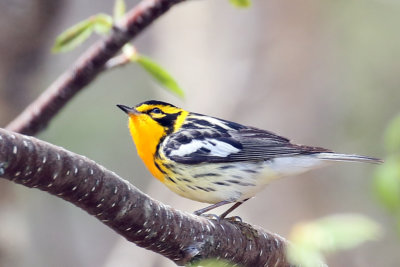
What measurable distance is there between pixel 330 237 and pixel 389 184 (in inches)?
25.0

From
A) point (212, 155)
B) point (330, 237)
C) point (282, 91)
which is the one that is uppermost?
point (282, 91)

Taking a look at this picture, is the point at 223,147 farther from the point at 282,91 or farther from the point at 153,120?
the point at 282,91

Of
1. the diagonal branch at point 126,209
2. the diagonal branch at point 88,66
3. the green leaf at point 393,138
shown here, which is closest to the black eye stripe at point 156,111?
the diagonal branch at point 88,66

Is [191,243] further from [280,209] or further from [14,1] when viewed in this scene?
[280,209]

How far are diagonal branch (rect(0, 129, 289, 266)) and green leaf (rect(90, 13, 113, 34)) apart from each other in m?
1.14

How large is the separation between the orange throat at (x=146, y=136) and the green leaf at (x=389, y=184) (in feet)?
7.82

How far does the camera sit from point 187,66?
770 cm

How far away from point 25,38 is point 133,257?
216 centimetres

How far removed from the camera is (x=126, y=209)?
7.54 feet

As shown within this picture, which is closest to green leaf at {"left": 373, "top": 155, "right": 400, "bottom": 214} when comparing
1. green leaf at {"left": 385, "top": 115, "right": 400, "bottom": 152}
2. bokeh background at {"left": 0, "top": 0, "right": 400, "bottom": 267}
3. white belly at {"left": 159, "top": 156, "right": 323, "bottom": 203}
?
green leaf at {"left": 385, "top": 115, "right": 400, "bottom": 152}

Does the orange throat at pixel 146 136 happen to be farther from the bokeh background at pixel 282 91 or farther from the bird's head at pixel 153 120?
the bokeh background at pixel 282 91

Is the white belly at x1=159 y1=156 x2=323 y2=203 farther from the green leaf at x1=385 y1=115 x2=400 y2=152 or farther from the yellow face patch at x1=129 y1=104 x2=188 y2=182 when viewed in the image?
the green leaf at x1=385 y1=115 x2=400 y2=152

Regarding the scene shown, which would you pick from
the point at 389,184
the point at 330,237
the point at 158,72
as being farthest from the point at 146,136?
the point at 330,237

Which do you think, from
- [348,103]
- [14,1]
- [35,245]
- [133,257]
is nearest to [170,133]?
[14,1]
